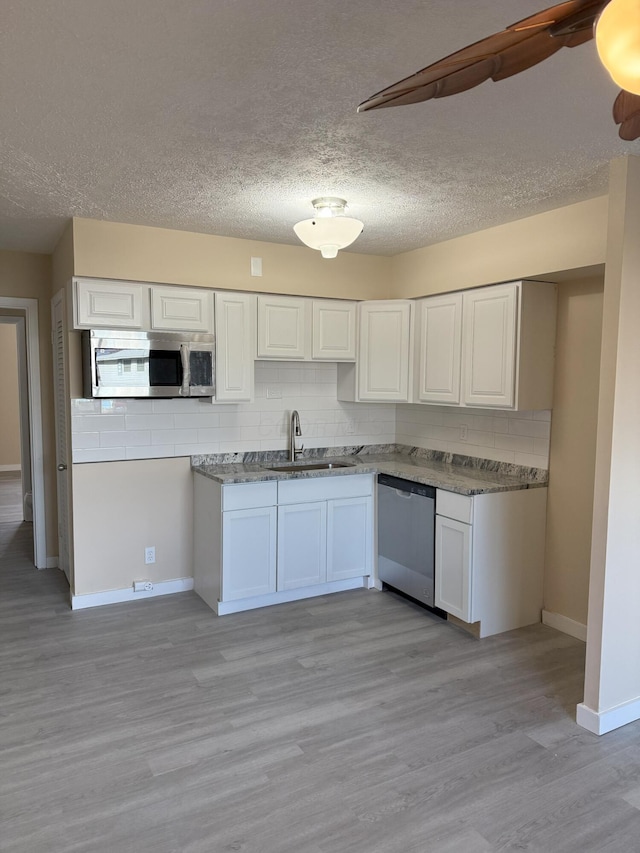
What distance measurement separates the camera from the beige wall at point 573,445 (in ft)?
11.6

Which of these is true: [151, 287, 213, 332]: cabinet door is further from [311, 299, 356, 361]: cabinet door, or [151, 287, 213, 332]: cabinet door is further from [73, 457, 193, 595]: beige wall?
[73, 457, 193, 595]: beige wall

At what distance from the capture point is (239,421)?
449cm

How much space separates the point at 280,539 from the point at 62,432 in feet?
5.98

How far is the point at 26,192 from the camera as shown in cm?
303

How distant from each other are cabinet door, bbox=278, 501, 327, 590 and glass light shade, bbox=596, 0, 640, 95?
11.0 feet

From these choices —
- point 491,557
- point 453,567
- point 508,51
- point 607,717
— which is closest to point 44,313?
point 453,567

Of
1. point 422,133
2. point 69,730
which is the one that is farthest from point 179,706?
point 422,133

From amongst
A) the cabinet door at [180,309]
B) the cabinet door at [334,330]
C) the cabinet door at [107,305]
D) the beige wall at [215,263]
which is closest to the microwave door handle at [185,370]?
the cabinet door at [180,309]

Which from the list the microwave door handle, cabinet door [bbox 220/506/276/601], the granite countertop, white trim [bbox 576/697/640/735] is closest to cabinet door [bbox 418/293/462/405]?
the granite countertop

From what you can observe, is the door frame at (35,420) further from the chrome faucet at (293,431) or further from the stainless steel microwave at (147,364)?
the chrome faucet at (293,431)

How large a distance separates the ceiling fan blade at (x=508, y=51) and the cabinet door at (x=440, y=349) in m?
2.85

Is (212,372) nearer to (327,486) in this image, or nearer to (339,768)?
(327,486)

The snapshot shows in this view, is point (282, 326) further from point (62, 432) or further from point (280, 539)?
point (62, 432)

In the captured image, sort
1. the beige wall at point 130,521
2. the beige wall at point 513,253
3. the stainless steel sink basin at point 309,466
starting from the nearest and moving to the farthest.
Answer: the beige wall at point 513,253
the beige wall at point 130,521
the stainless steel sink basin at point 309,466
